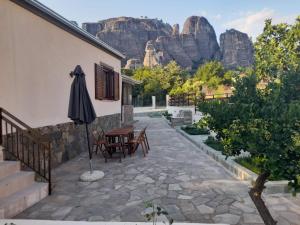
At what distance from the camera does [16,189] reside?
15.0ft

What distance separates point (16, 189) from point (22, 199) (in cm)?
40

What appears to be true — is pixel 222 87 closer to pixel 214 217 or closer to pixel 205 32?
pixel 214 217

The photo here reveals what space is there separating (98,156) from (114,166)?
4.81 ft

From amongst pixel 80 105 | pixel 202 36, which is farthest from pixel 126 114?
pixel 202 36

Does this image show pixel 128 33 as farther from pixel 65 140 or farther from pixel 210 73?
pixel 65 140

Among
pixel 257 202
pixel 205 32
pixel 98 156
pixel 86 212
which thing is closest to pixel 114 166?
pixel 98 156

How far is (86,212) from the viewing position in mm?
4148

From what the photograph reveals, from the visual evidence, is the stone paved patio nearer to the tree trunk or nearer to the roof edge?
the tree trunk

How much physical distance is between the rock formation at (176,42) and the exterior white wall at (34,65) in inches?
2535

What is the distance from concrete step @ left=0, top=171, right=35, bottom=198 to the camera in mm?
4269

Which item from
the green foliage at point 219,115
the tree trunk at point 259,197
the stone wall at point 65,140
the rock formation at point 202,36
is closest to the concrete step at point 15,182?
the stone wall at point 65,140

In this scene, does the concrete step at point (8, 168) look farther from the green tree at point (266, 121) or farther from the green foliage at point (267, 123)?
the green foliage at point (267, 123)

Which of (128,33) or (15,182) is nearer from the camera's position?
(15,182)

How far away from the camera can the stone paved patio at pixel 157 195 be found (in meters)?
4.00
